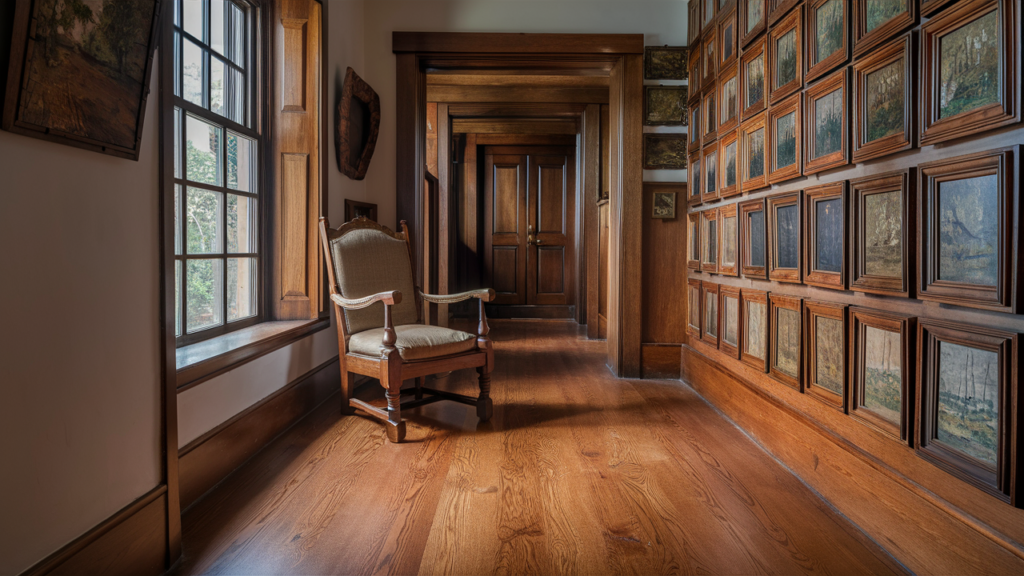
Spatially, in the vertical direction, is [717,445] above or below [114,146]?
below

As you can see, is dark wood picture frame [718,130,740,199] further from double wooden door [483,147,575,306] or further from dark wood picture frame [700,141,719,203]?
double wooden door [483,147,575,306]

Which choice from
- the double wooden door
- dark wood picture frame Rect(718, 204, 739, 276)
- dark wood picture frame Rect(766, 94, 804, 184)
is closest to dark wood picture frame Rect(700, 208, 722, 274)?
dark wood picture frame Rect(718, 204, 739, 276)

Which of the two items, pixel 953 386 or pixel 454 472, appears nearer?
pixel 953 386

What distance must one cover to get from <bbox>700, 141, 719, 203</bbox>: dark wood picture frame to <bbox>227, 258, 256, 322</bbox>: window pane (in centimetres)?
248

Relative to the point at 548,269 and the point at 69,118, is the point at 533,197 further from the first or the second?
the point at 69,118

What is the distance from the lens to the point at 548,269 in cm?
779

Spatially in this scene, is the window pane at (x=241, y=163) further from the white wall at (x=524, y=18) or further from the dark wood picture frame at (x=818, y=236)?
the dark wood picture frame at (x=818, y=236)

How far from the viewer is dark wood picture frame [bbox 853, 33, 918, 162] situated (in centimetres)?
154

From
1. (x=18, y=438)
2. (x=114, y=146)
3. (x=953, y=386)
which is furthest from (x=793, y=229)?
(x=18, y=438)

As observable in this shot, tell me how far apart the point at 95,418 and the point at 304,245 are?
1.72 m

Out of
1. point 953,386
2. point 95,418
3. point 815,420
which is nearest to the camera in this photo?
point 95,418

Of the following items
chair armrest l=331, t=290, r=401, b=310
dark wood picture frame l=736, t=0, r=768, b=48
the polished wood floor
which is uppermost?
dark wood picture frame l=736, t=0, r=768, b=48

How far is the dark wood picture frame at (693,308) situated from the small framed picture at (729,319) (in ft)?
1.25

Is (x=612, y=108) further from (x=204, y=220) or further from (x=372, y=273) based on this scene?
(x=204, y=220)
